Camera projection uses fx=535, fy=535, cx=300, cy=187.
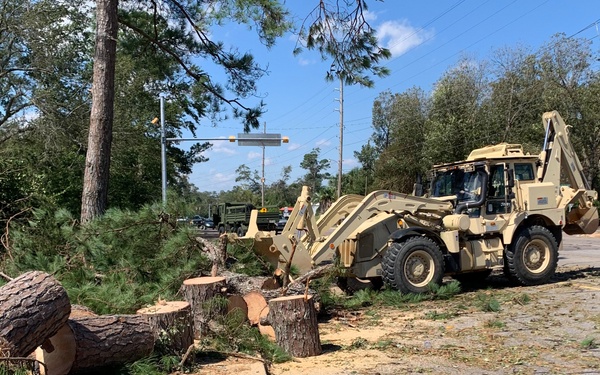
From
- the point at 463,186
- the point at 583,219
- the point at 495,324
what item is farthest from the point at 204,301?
the point at 583,219

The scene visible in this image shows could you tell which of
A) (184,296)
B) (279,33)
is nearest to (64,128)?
(279,33)

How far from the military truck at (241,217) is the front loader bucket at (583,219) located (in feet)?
63.0

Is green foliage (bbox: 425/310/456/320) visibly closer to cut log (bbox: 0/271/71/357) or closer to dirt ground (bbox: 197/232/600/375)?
dirt ground (bbox: 197/232/600/375)

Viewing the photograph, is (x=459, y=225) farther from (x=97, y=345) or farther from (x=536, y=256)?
(x=97, y=345)

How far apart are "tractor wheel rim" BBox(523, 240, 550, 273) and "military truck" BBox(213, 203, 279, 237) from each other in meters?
19.7

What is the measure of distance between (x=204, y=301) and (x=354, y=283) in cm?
420

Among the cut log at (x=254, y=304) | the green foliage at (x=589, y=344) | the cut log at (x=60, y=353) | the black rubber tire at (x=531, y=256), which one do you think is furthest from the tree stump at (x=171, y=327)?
the black rubber tire at (x=531, y=256)

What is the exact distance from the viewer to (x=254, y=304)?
23.2 feet

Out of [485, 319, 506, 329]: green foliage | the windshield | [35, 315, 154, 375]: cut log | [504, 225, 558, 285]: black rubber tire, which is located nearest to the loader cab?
the windshield

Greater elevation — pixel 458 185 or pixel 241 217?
pixel 458 185

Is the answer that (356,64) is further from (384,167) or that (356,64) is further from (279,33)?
(384,167)

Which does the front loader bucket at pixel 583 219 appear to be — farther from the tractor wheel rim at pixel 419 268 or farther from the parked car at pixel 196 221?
the parked car at pixel 196 221

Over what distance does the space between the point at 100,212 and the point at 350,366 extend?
5.74m

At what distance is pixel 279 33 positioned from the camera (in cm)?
959
